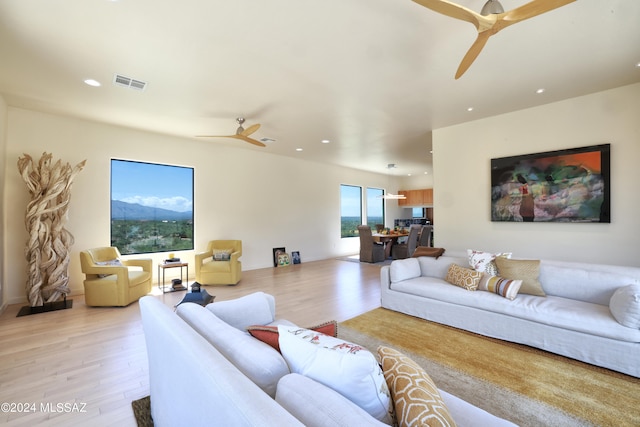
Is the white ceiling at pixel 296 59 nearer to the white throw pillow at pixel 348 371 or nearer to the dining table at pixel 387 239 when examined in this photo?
the white throw pillow at pixel 348 371

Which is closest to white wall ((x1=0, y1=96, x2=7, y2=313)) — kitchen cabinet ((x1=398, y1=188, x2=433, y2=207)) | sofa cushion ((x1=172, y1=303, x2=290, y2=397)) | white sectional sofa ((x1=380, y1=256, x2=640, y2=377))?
sofa cushion ((x1=172, y1=303, x2=290, y2=397))

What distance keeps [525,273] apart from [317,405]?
3.13 meters

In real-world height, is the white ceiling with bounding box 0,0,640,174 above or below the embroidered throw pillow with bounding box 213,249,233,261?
above

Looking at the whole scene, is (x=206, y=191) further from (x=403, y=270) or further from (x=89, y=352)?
(x=403, y=270)

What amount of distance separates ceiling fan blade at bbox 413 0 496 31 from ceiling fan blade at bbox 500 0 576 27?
0.09 meters

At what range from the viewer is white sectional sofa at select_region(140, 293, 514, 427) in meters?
0.72

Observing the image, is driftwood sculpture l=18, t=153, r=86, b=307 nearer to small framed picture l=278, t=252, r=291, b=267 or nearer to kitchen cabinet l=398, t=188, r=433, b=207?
small framed picture l=278, t=252, r=291, b=267

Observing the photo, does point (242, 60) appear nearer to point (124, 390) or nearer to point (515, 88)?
point (124, 390)

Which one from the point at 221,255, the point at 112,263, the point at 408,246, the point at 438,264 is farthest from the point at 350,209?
the point at 112,263

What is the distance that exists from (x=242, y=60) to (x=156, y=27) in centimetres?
77

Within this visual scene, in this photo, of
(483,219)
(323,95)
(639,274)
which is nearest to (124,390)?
(323,95)

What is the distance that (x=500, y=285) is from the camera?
115 inches

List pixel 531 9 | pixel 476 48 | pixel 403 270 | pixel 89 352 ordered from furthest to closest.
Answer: pixel 403 270 < pixel 89 352 < pixel 476 48 < pixel 531 9

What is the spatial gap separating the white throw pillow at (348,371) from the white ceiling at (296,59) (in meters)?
2.34
